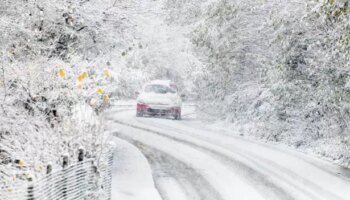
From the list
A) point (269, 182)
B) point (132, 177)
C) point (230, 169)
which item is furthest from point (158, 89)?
point (269, 182)

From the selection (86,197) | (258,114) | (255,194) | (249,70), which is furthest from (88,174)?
(249,70)

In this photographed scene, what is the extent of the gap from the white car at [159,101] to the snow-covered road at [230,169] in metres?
4.66

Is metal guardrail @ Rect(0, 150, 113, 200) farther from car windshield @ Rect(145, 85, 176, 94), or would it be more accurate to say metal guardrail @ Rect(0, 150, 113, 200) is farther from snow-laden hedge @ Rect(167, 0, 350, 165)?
car windshield @ Rect(145, 85, 176, 94)

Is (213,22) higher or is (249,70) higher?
(213,22)

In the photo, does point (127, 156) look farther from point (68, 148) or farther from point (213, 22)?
point (213, 22)

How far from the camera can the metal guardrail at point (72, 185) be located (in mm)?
6504

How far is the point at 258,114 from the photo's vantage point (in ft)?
76.0

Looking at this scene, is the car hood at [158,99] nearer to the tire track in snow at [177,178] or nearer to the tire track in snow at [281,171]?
the tire track in snow at [281,171]

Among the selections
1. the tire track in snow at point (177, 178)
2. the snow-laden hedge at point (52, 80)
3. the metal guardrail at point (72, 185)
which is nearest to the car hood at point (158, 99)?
the tire track in snow at point (177, 178)

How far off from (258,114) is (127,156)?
8453mm

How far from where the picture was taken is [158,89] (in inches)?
1071

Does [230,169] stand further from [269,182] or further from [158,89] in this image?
[158,89]

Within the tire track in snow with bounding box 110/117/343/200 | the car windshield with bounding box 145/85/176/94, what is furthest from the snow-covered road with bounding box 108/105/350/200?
the car windshield with bounding box 145/85/176/94

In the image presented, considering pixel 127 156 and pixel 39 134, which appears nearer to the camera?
pixel 39 134
